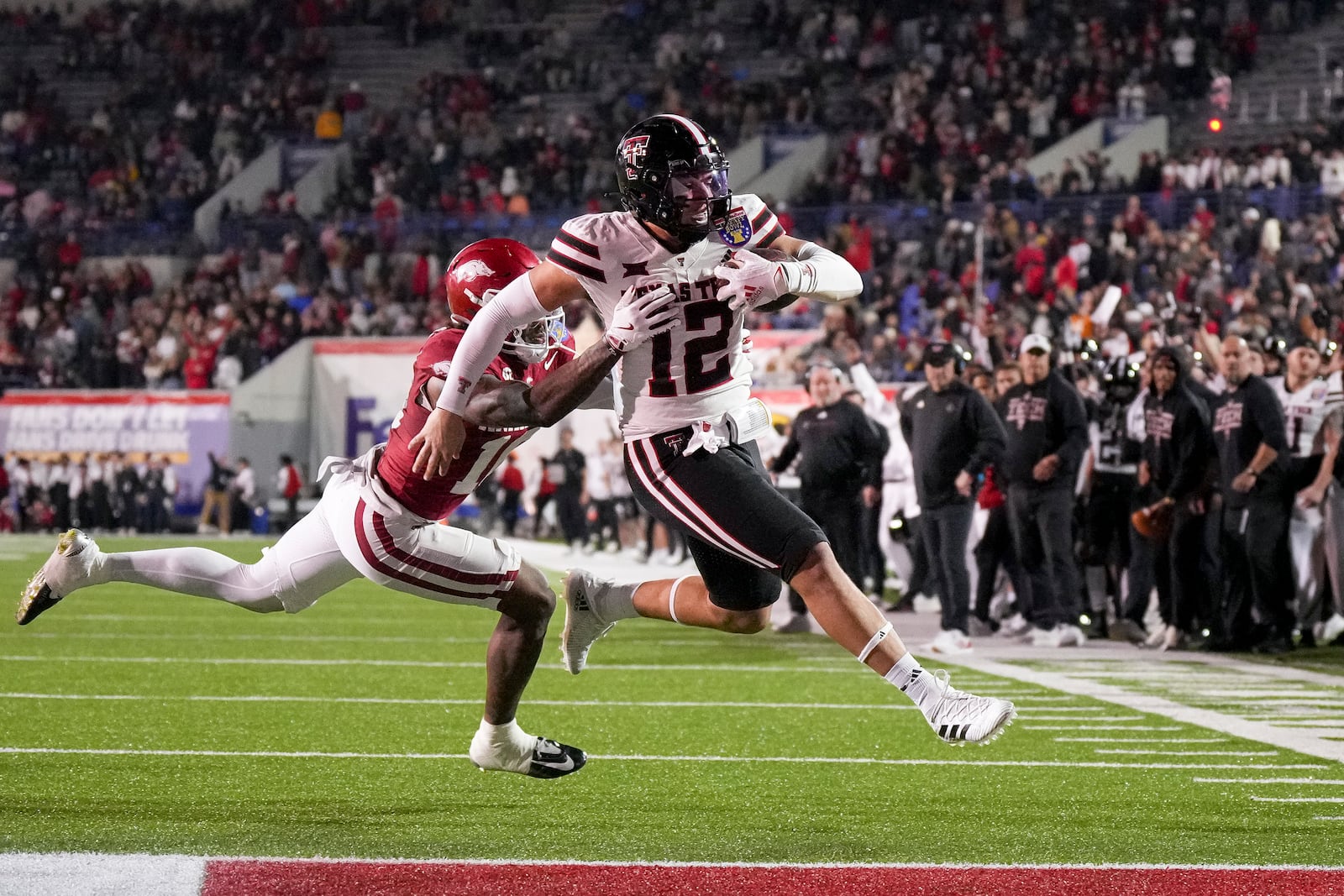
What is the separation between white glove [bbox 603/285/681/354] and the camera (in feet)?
14.6

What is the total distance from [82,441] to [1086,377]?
56.1 ft

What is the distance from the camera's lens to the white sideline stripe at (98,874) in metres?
3.82

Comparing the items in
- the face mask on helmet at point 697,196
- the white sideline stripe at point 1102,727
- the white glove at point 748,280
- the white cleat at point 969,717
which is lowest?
the white sideline stripe at point 1102,727

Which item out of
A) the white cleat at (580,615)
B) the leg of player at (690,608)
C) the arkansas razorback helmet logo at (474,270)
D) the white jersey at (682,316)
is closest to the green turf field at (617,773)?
the white cleat at (580,615)

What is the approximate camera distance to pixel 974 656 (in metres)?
9.54

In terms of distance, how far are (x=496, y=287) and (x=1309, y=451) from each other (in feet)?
20.4

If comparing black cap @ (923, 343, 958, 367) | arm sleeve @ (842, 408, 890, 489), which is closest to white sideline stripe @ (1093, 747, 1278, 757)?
black cap @ (923, 343, 958, 367)

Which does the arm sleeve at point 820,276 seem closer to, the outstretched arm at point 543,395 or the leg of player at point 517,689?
the outstretched arm at point 543,395

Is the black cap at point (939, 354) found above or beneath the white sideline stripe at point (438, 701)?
above

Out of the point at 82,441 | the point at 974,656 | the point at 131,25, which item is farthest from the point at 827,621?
the point at 131,25

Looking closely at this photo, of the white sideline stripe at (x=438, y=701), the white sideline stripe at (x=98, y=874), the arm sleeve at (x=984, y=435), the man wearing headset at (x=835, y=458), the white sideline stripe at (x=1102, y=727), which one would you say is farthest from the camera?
the man wearing headset at (x=835, y=458)

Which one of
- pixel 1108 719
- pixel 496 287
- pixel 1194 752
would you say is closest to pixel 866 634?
pixel 496 287

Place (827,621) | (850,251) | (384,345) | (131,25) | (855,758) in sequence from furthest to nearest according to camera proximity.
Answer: (131,25) < (384,345) < (850,251) < (855,758) < (827,621)

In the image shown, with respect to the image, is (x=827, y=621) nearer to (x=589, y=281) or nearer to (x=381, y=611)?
(x=589, y=281)
